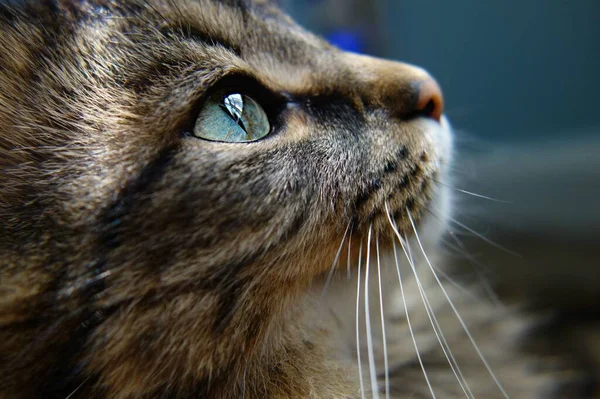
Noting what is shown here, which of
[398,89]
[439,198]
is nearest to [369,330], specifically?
[439,198]

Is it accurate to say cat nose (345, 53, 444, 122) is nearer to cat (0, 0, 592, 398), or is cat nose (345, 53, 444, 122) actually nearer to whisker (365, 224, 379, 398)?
cat (0, 0, 592, 398)

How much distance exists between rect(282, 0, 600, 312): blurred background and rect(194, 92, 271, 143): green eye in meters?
0.60

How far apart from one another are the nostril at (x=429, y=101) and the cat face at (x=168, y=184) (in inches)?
3.8

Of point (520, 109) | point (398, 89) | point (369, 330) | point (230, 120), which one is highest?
point (520, 109)

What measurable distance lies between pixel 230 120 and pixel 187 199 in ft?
0.40

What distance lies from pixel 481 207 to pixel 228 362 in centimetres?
65

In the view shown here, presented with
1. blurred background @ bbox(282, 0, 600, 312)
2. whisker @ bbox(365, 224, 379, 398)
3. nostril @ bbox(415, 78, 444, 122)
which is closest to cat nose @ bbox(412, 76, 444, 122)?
nostril @ bbox(415, 78, 444, 122)

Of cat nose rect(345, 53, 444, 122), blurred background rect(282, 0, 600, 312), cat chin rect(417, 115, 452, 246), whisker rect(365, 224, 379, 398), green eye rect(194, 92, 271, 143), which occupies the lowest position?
whisker rect(365, 224, 379, 398)

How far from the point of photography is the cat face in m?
0.50

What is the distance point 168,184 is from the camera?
0.52m

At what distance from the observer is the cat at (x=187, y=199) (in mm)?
497

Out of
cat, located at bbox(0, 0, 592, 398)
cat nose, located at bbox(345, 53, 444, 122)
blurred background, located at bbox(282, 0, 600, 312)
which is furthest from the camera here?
blurred background, located at bbox(282, 0, 600, 312)

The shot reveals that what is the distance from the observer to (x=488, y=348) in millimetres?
977

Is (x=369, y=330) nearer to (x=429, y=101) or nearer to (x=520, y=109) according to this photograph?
(x=429, y=101)
